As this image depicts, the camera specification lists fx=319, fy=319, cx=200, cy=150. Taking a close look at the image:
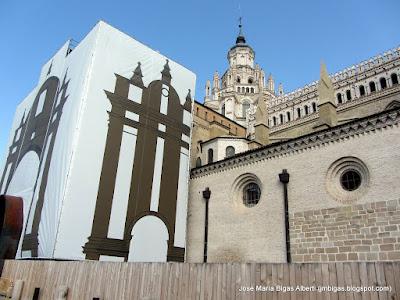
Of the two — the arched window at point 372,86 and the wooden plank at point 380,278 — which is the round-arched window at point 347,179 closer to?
the wooden plank at point 380,278

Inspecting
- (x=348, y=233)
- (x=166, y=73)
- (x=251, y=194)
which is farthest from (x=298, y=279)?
(x=166, y=73)

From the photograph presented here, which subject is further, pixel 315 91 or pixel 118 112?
pixel 315 91

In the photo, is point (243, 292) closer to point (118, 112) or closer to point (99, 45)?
point (118, 112)

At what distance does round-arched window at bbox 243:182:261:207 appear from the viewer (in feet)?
66.6

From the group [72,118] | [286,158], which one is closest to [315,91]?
[286,158]

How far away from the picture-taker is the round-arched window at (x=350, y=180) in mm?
16278

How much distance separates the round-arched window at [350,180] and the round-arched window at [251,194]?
520cm

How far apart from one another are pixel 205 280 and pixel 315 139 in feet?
42.2

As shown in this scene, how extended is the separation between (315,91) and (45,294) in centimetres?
3831

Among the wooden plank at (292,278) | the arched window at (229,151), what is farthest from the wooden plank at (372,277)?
the arched window at (229,151)

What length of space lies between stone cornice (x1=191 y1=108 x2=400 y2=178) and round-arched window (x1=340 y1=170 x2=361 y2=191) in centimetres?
190

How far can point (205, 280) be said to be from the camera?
24.3ft

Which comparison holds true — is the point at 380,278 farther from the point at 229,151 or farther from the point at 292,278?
the point at 229,151

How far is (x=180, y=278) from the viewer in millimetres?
7855
